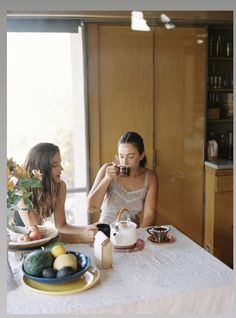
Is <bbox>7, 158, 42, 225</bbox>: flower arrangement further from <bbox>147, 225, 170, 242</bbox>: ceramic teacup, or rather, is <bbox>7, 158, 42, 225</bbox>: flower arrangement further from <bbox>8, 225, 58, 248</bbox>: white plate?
<bbox>147, 225, 170, 242</bbox>: ceramic teacup

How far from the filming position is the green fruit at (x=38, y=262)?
3.76 feet

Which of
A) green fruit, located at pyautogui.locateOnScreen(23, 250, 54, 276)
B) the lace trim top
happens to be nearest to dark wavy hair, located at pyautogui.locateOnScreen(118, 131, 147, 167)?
the lace trim top

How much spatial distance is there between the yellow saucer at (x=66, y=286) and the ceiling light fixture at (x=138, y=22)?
84 cm

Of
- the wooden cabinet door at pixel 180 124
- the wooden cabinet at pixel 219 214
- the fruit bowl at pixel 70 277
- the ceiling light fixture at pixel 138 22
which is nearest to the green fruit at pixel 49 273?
the fruit bowl at pixel 70 277

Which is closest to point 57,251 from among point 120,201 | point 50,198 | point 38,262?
point 38,262

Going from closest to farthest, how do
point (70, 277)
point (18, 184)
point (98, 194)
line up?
point (70, 277) < point (18, 184) < point (98, 194)

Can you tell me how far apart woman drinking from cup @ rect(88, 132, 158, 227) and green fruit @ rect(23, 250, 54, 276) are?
0.90 ft

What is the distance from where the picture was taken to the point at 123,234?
1.34 meters

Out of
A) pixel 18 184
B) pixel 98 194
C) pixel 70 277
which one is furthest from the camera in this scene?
pixel 98 194

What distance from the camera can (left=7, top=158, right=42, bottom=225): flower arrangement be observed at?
127 centimetres

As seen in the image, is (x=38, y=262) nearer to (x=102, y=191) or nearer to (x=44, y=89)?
(x=102, y=191)

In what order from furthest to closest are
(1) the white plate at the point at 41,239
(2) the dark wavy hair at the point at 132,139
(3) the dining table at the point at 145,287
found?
1. (2) the dark wavy hair at the point at 132,139
2. (1) the white plate at the point at 41,239
3. (3) the dining table at the point at 145,287

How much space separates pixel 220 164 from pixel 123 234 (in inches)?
16.8

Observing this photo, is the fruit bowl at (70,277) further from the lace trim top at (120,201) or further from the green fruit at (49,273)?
the lace trim top at (120,201)
